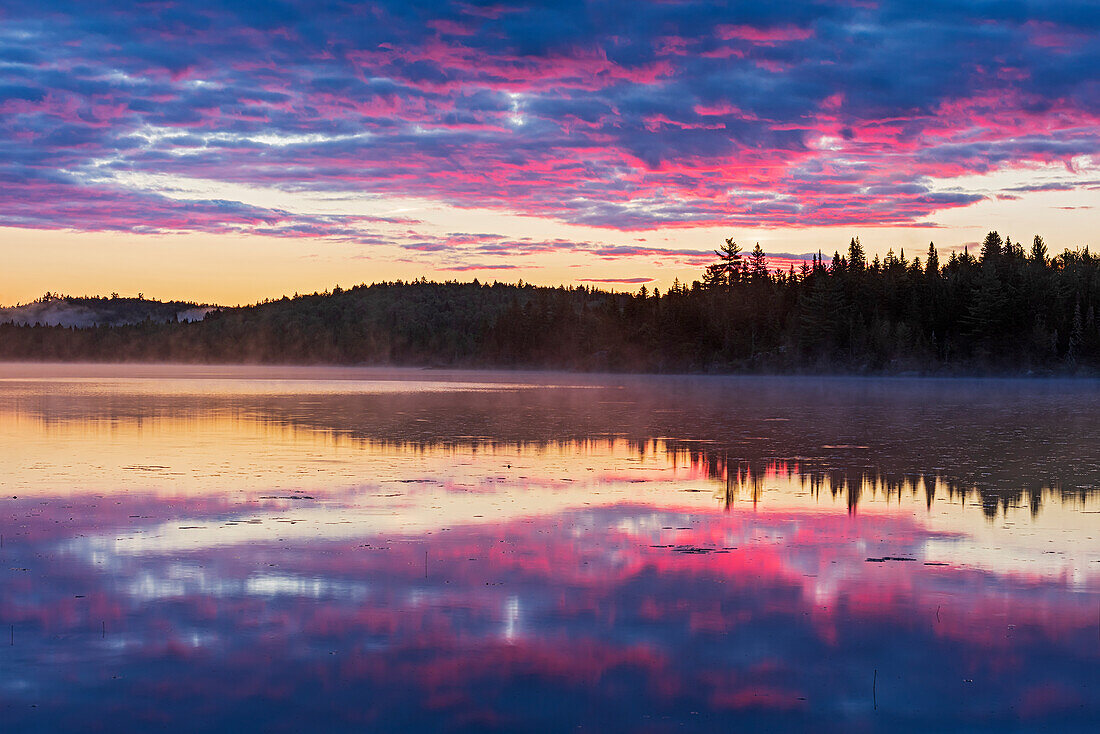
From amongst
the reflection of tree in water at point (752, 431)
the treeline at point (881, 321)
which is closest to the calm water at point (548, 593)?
the reflection of tree in water at point (752, 431)

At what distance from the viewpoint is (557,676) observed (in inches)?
326

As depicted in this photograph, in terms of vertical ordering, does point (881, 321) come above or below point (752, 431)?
above

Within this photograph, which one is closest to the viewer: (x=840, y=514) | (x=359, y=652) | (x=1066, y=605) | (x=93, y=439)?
(x=359, y=652)

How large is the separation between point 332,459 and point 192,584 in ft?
41.5

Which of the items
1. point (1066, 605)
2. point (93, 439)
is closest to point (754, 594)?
point (1066, 605)

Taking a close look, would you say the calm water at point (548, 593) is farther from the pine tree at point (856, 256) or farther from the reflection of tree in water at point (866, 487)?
the pine tree at point (856, 256)

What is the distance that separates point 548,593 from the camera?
11.0 metres

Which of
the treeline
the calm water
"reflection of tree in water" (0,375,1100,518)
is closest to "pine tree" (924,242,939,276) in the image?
the treeline

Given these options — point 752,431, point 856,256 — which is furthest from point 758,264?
point 752,431

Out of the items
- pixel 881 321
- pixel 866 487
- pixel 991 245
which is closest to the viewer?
pixel 866 487

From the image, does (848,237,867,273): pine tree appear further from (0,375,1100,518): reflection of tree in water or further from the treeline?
(0,375,1100,518): reflection of tree in water

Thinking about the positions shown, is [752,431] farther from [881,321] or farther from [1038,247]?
[1038,247]

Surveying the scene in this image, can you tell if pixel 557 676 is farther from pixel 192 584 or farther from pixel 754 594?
pixel 192 584

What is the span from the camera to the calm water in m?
7.72
